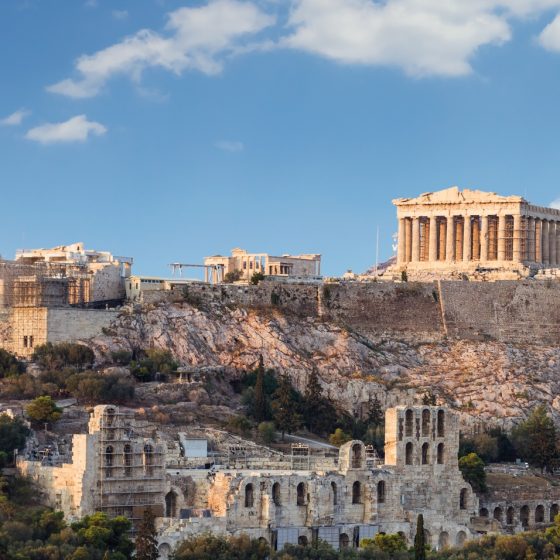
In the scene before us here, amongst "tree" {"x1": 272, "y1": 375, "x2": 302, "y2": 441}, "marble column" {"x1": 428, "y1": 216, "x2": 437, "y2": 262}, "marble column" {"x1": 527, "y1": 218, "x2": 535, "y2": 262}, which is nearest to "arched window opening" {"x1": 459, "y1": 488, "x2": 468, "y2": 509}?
"tree" {"x1": 272, "y1": 375, "x2": 302, "y2": 441}

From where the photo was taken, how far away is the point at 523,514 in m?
92.5

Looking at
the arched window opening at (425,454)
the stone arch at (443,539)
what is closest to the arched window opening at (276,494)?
the stone arch at (443,539)

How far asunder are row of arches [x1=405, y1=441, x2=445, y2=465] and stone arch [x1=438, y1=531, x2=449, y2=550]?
140 inches

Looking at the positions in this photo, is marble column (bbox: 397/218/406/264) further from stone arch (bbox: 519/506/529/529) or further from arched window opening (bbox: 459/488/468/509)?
arched window opening (bbox: 459/488/468/509)

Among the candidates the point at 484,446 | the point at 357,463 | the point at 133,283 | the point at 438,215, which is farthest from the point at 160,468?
the point at 438,215

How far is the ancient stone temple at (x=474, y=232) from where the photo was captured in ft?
398

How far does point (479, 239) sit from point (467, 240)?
83 cm

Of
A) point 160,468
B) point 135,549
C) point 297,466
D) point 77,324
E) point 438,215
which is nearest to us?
point 135,549

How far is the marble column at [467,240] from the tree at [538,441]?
23.6m

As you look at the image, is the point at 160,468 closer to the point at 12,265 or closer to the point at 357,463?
the point at 357,463

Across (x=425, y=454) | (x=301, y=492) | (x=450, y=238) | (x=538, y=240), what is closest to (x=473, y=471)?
(x=425, y=454)

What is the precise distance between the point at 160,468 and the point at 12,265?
28.7 meters

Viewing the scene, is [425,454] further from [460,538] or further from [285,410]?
[285,410]

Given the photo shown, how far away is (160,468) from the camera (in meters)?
79.9
